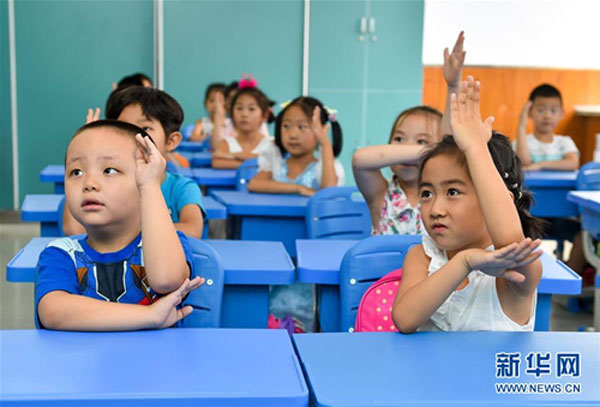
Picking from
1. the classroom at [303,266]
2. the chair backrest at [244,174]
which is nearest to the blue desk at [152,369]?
the classroom at [303,266]

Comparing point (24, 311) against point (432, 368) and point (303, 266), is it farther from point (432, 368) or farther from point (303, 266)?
point (432, 368)

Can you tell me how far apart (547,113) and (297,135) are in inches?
91.8

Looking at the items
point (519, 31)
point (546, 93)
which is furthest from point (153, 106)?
point (519, 31)

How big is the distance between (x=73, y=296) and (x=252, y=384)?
20.4 inches

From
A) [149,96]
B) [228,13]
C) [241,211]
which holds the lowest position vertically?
[241,211]

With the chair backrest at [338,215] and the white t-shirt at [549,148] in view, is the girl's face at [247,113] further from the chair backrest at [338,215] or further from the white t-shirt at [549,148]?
the chair backrest at [338,215]

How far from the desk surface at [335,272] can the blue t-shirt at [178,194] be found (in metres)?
0.39

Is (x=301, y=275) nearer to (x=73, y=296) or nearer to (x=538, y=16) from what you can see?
(x=73, y=296)

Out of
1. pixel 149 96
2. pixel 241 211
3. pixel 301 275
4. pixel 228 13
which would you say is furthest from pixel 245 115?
pixel 301 275

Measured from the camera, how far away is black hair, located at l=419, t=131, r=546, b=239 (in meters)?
1.56

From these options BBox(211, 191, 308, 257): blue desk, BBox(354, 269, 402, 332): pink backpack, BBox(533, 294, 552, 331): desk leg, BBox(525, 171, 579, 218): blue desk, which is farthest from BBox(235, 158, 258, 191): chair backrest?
BBox(354, 269, 402, 332): pink backpack

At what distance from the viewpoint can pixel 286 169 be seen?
391 centimetres

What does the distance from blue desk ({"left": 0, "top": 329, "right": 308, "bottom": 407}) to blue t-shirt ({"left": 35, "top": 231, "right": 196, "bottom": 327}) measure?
0.22 metres

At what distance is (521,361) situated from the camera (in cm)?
120
